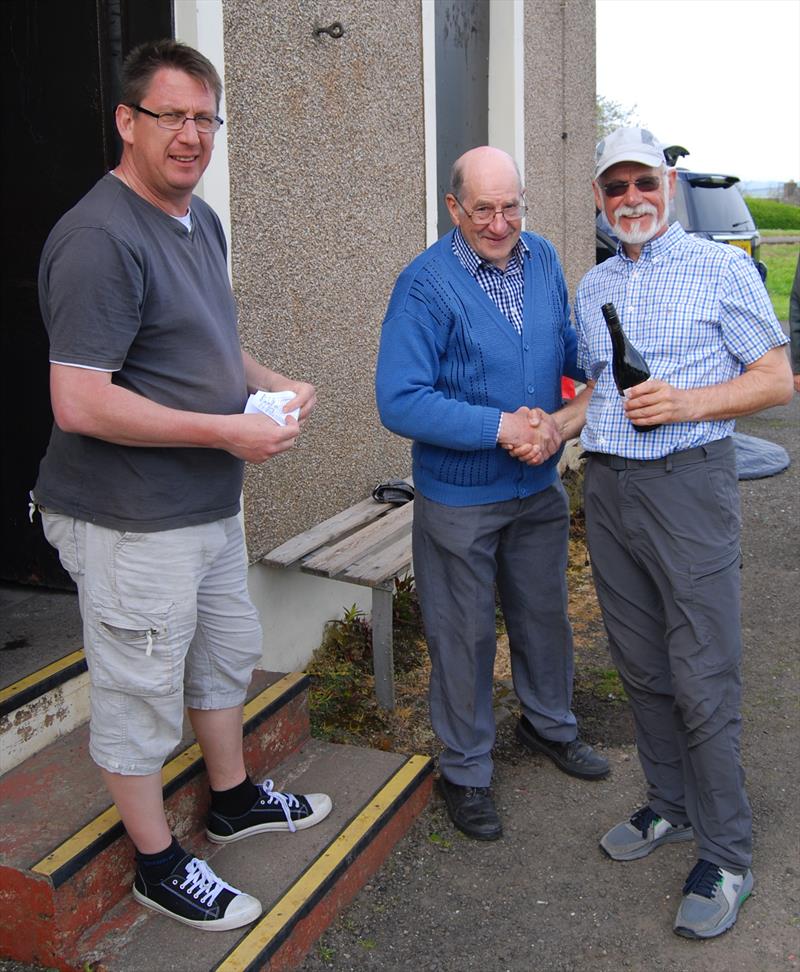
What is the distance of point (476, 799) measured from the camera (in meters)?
3.36

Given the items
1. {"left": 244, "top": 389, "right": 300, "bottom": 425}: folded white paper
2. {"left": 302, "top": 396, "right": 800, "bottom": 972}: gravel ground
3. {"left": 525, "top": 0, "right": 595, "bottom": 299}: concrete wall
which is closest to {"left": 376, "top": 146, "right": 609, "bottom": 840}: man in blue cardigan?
{"left": 302, "top": 396, "right": 800, "bottom": 972}: gravel ground

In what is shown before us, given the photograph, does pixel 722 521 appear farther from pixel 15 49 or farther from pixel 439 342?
pixel 15 49

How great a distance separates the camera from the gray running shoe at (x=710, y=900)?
280 centimetres

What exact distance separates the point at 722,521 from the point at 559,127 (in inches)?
187

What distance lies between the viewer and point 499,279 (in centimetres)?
318

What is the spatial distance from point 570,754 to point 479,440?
4.30 feet

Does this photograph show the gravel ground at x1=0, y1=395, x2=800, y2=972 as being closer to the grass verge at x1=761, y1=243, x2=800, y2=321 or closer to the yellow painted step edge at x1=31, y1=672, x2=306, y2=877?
the yellow painted step edge at x1=31, y1=672, x2=306, y2=877

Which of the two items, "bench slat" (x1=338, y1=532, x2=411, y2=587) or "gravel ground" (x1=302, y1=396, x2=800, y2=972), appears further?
"bench slat" (x1=338, y1=532, x2=411, y2=587)

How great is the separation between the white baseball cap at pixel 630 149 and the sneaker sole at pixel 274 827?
1.97 m

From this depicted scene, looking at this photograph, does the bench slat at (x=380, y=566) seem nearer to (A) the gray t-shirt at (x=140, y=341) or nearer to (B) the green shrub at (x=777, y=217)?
(A) the gray t-shirt at (x=140, y=341)

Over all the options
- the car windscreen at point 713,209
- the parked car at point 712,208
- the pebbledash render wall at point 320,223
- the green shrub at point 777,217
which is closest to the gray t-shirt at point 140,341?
the pebbledash render wall at point 320,223

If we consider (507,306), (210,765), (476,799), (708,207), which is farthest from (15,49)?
(708,207)

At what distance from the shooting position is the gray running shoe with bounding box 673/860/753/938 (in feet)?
9.18

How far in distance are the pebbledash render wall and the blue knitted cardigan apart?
1024 millimetres
